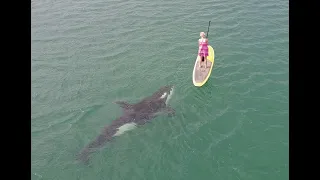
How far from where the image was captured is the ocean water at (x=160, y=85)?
11727 millimetres

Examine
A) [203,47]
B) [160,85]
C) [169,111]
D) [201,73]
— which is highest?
[203,47]

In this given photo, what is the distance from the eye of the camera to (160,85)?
1591cm

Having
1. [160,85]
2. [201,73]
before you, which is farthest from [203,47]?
[160,85]

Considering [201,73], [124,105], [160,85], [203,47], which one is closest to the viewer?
[124,105]

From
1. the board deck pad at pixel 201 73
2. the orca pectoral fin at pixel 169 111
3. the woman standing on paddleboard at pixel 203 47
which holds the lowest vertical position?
the orca pectoral fin at pixel 169 111

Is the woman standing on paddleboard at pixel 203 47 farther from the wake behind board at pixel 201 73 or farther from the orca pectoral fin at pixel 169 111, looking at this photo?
the orca pectoral fin at pixel 169 111

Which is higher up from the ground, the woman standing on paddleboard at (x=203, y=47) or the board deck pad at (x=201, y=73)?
the woman standing on paddleboard at (x=203, y=47)

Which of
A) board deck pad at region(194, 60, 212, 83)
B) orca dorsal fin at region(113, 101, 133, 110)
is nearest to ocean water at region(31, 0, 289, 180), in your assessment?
orca dorsal fin at region(113, 101, 133, 110)

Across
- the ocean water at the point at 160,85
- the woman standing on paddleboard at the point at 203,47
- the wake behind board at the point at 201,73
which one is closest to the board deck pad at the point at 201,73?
the wake behind board at the point at 201,73

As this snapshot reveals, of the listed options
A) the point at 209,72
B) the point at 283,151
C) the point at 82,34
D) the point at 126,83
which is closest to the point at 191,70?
the point at 209,72

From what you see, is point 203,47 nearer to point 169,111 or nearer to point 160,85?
point 160,85
